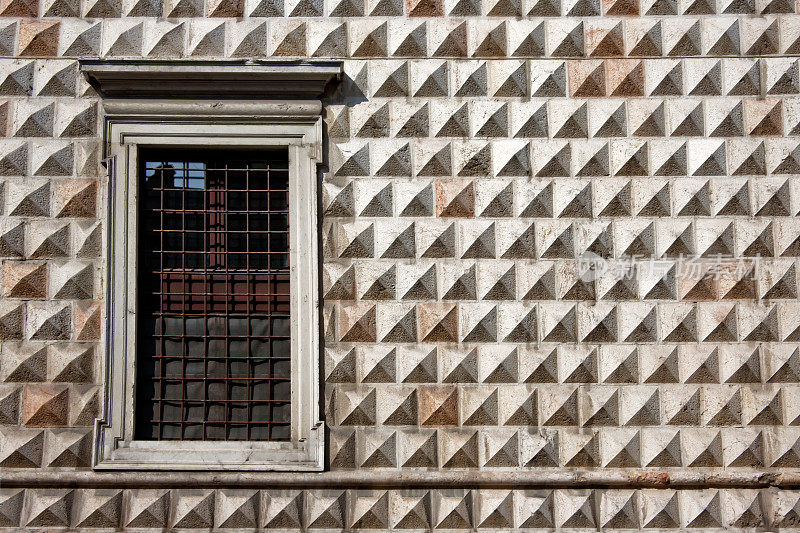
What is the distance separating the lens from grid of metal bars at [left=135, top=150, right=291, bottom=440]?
573cm

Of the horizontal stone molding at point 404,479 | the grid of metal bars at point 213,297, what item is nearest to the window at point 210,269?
the grid of metal bars at point 213,297

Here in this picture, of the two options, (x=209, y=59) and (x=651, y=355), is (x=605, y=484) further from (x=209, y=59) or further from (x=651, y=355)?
(x=209, y=59)

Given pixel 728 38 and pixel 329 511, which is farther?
pixel 728 38

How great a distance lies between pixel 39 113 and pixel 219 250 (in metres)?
1.63

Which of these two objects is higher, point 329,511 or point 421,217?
point 421,217

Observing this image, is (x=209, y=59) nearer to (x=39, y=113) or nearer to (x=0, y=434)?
(x=39, y=113)

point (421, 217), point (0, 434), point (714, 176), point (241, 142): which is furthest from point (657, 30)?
point (0, 434)

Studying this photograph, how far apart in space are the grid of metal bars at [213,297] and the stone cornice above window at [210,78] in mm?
445

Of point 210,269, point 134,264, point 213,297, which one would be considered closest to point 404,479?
point 213,297

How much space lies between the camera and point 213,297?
19.1 feet

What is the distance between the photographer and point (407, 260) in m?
5.72

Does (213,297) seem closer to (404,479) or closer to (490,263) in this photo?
(404,479)

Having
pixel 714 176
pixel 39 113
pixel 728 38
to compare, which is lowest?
pixel 714 176

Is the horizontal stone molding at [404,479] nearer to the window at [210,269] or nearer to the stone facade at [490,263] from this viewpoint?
the stone facade at [490,263]
